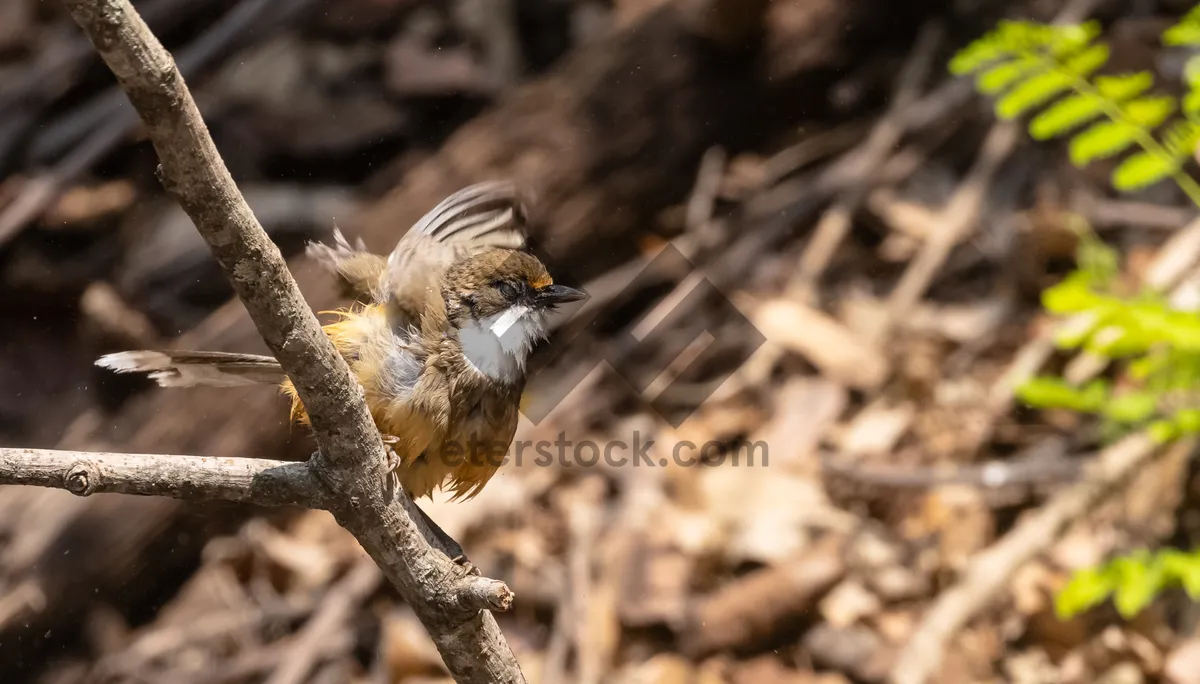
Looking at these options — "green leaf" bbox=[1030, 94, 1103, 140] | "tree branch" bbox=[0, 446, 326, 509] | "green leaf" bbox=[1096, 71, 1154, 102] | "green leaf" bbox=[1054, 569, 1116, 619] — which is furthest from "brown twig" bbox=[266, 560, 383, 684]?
"green leaf" bbox=[1096, 71, 1154, 102]

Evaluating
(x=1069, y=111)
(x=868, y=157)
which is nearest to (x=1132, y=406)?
(x=1069, y=111)

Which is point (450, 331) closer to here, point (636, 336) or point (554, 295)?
point (554, 295)

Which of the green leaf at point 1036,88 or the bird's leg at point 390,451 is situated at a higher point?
the green leaf at point 1036,88

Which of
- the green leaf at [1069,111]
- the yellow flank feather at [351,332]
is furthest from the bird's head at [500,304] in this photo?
the green leaf at [1069,111]

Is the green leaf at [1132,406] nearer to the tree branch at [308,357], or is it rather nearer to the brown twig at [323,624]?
the tree branch at [308,357]

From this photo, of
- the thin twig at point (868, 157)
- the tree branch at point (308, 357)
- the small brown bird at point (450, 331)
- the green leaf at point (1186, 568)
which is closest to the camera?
the tree branch at point (308, 357)

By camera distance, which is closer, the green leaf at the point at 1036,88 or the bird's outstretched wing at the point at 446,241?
the bird's outstretched wing at the point at 446,241

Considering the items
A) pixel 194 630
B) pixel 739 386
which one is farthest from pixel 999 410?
pixel 194 630
